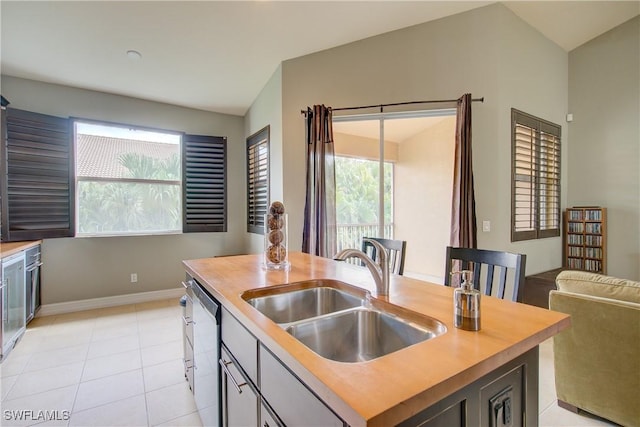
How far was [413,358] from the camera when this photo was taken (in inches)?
30.9

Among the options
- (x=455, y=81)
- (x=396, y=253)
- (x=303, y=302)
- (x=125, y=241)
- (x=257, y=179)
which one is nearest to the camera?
(x=303, y=302)

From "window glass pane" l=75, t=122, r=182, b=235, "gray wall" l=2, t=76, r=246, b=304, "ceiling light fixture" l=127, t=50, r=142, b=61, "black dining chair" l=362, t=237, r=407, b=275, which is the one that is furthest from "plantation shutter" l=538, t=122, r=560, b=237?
"window glass pane" l=75, t=122, r=182, b=235

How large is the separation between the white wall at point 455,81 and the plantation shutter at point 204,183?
166 cm

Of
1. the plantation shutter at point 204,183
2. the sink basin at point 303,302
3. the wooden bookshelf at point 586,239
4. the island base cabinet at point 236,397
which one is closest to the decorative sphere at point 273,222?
the sink basin at point 303,302

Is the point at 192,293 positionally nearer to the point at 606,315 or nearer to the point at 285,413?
the point at 285,413

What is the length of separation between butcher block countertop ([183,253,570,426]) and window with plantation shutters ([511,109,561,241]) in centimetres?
264

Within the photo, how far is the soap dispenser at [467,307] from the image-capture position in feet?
3.13

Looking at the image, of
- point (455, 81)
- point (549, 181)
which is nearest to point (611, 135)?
point (549, 181)

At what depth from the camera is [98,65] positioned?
11.0 feet

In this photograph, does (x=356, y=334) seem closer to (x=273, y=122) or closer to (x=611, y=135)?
(x=273, y=122)

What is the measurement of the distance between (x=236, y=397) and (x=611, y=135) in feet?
17.3

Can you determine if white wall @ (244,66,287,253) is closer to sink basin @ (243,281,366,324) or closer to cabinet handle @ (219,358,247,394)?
sink basin @ (243,281,366,324)

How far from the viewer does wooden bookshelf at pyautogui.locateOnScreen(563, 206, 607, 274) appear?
389 cm

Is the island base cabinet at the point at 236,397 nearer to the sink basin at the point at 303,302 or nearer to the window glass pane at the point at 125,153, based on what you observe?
the sink basin at the point at 303,302
